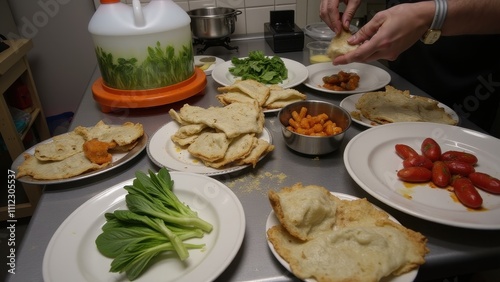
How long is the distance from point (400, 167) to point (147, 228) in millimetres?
702

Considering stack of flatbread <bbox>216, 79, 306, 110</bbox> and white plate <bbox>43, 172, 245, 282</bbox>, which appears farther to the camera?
stack of flatbread <bbox>216, 79, 306, 110</bbox>

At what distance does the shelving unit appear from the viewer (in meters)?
1.89

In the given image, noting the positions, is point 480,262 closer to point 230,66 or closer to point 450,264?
point 450,264

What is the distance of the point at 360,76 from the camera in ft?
5.14

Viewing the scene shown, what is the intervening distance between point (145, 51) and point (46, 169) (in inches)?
22.1

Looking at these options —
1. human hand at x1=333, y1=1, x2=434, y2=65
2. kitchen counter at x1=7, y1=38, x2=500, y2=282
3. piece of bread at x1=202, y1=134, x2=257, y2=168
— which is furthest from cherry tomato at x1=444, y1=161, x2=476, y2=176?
piece of bread at x1=202, y1=134, x2=257, y2=168

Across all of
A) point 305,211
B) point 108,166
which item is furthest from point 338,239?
point 108,166

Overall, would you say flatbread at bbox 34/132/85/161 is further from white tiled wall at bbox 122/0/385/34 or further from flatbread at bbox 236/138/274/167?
white tiled wall at bbox 122/0/385/34

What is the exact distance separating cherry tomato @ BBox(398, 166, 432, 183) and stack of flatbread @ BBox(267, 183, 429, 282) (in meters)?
0.19

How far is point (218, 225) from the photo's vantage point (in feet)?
2.49

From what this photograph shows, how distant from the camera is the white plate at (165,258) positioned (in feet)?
2.12

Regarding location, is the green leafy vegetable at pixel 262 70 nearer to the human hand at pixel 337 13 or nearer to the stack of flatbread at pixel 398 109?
the human hand at pixel 337 13

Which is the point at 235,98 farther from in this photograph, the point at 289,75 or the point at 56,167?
the point at 56,167

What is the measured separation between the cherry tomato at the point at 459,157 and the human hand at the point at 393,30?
387mm
